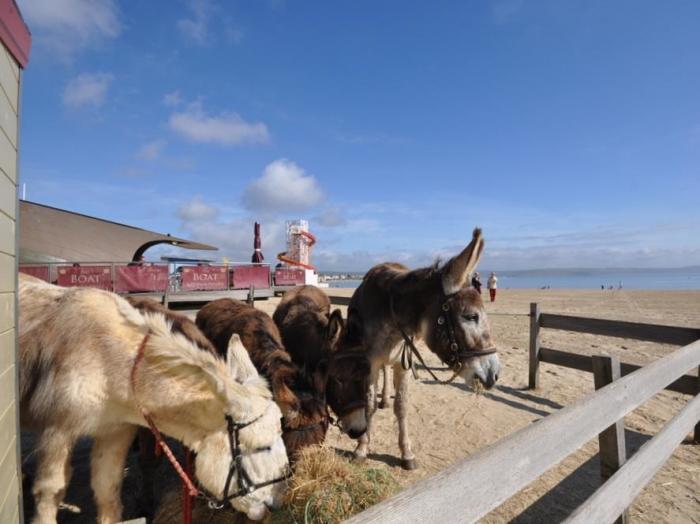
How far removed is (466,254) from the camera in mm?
3176

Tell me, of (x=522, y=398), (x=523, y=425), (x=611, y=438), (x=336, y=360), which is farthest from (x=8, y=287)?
(x=522, y=398)

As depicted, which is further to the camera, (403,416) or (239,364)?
(403,416)

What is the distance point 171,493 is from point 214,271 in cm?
1094

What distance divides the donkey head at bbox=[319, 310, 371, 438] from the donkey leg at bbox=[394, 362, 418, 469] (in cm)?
90

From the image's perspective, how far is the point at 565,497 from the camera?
3.56m

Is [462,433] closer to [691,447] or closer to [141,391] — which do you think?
[691,447]

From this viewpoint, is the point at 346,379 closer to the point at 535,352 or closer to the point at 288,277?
the point at 535,352

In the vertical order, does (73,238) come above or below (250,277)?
above

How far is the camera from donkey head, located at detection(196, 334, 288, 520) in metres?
2.25

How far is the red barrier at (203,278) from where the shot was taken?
12.9 metres

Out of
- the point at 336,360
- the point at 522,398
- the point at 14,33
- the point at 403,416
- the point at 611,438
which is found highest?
the point at 14,33

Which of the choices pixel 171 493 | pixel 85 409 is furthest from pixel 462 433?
pixel 85 409

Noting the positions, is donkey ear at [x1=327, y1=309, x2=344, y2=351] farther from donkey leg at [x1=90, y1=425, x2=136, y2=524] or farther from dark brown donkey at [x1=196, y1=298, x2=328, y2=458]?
donkey leg at [x1=90, y1=425, x2=136, y2=524]

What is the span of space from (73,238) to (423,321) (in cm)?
1644
